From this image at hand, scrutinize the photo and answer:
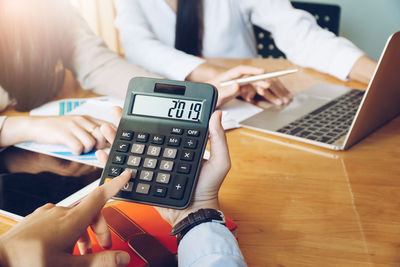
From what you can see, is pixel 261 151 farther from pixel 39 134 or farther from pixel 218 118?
pixel 39 134

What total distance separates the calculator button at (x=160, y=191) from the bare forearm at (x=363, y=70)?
66 centimetres

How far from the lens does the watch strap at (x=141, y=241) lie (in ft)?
1.22

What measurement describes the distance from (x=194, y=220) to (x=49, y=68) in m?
0.63

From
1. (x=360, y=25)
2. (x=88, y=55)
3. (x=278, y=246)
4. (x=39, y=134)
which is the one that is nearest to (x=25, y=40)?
(x=88, y=55)

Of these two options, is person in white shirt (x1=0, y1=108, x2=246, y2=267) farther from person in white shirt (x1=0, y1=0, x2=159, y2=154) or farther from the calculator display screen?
person in white shirt (x1=0, y1=0, x2=159, y2=154)

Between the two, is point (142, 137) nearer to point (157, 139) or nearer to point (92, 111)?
point (157, 139)

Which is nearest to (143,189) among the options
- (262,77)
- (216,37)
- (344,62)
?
(262,77)

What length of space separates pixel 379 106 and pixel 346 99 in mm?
191

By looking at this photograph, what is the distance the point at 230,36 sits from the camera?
1.23 meters

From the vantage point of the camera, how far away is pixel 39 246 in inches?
12.5

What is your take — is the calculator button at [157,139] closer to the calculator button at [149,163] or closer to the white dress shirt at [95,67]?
the calculator button at [149,163]

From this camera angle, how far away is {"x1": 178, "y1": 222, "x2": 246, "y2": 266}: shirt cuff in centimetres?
36

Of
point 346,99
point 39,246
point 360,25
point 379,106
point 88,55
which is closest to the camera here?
point 39,246

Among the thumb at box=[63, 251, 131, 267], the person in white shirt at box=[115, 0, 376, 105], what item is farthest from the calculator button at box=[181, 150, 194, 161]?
the person in white shirt at box=[115, 0, 376, 105]
